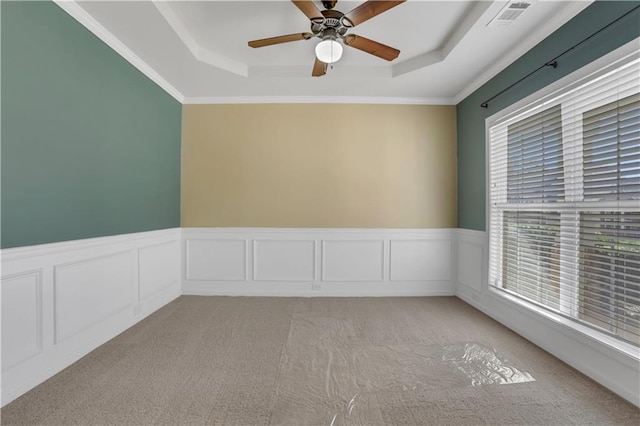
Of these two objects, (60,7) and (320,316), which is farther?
(320,316)

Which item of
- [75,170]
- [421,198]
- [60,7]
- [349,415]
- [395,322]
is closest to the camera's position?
[349,415]

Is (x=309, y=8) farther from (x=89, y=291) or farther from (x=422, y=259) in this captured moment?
(x=422, y=259)

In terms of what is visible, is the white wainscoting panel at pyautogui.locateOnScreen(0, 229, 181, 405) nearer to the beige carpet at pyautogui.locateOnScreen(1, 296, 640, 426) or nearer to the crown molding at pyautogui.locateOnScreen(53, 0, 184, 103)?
the beige carpet at pyautogui.locateOnScreen(1, 296, 640, 426)

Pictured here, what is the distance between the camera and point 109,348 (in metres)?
2.38

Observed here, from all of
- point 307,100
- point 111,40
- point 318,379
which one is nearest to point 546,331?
point 318,379

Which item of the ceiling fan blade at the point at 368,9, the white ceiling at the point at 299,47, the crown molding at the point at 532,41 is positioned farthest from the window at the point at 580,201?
the ceiling fan blade at the point at 368,9

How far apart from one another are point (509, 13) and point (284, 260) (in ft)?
11.3

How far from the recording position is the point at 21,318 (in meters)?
1.80

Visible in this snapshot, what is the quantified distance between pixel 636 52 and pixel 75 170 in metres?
3.98

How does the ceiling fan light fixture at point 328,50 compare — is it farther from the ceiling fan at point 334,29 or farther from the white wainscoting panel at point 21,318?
the white wainscoting panel at point 21,318

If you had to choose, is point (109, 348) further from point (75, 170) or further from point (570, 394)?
point (570, 394)

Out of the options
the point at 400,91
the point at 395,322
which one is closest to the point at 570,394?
the point at 395,322

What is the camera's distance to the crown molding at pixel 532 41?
2076mm

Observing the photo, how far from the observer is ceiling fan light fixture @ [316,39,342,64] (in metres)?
2.17
